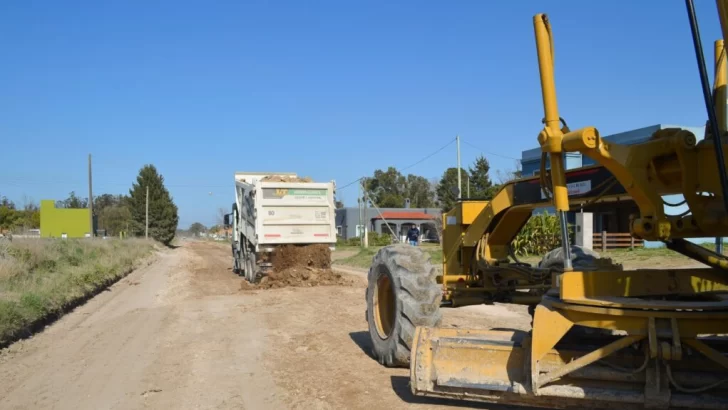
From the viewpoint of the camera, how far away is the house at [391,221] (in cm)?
6500

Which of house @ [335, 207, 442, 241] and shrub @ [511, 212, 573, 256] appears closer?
shrub @ [511, 212, 573, 256]

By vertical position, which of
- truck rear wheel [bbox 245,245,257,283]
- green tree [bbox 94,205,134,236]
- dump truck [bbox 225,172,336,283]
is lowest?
truck rear wheel [bbox 245,245,257,283]

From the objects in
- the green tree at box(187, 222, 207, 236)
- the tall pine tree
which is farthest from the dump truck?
the green tree at box(187, 222, 207, 236)

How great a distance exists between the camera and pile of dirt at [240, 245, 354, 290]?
18062mm

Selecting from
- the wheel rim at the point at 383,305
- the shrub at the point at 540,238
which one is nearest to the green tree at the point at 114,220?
the shrub at the point at 540,238

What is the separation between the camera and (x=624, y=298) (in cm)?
471

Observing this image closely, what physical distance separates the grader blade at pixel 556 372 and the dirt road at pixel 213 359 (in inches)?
25.6

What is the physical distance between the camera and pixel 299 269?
18.5 meters

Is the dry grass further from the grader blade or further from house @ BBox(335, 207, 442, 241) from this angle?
house @ BBox(335, 207, 442, 241)

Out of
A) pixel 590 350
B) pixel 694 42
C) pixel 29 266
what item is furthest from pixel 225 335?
pixel 29 266

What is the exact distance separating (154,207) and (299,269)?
60.1m

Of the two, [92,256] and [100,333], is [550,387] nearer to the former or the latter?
[100,333]

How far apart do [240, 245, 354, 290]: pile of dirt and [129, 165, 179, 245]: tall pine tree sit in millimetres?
58635

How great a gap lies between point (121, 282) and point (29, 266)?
5143 mm
